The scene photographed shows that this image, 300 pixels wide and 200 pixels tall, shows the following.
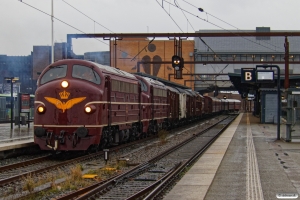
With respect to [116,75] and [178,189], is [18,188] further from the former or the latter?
[116,75]

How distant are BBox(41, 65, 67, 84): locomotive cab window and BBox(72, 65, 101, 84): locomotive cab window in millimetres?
369

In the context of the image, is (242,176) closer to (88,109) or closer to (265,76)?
(88,109)

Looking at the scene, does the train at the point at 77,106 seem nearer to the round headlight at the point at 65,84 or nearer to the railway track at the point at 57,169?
the round headlight at the point at 65,84

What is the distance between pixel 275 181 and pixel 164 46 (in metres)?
69.7

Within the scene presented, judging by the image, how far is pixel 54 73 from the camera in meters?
17.2

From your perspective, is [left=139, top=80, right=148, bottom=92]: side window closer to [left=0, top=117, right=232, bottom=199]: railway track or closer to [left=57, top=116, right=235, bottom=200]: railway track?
[left=0, top=117, right=232, bottom=199]: railway track

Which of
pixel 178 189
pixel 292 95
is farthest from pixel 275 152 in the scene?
pixel 178 189

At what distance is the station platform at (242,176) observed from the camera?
9984 millimetres

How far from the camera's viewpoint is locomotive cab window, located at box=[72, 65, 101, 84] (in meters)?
16.9

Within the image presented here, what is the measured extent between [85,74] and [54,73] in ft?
3.81

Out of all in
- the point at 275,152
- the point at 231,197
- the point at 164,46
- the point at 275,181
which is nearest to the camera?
the point at 231,197

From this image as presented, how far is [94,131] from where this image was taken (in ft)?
53.7

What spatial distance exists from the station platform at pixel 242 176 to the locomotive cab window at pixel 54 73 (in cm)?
575

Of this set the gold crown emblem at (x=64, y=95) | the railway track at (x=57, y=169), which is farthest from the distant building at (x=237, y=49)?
the gold crown emblem at (x=64, y=95)
